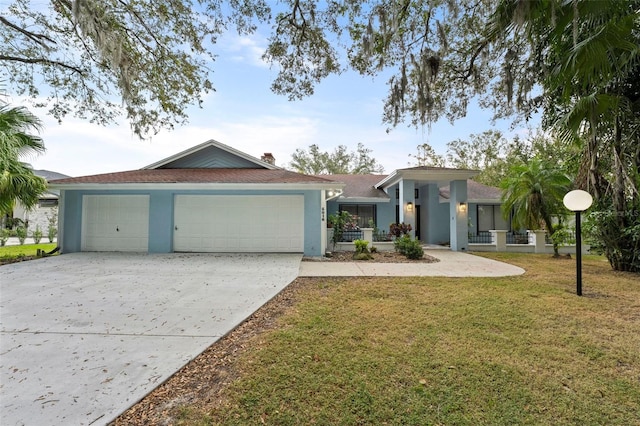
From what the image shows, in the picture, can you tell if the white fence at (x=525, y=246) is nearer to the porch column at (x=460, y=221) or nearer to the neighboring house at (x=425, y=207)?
the porch column at (x=460, y=221)

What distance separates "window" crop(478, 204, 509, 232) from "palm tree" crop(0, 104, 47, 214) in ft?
61.5

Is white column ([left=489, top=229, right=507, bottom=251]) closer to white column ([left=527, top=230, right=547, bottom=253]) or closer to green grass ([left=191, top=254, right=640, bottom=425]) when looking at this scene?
white column ([left=527, top=230, right=547, bottom=253])

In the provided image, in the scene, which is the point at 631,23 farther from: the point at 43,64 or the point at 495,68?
the point at 43,64

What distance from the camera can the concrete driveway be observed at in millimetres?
2410

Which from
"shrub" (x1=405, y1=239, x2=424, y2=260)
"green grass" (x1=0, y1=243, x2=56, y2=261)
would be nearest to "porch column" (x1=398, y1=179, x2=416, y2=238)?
"shrub" (x1=405, y1=239, x2=424, y2=260)

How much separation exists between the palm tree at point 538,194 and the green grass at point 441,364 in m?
7.10

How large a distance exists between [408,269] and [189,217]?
26.4ft

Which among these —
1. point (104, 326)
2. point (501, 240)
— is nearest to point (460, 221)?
point (501, 240)

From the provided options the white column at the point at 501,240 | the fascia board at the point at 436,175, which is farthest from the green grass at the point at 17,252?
the white column at the point at 501,240

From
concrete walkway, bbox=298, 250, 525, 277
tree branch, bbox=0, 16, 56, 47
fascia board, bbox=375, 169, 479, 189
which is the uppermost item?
tree branch, bbox=0, 16, 56, 47

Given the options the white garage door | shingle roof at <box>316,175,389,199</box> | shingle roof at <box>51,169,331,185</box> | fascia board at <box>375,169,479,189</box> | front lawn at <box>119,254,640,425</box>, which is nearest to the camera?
front lawn at <box>119,254,640,425</box>

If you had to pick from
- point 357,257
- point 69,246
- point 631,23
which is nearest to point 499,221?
point 357,257

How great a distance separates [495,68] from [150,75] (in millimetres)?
9033

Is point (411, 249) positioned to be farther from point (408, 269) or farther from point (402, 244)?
point (408, 269)
